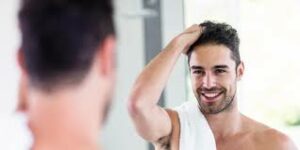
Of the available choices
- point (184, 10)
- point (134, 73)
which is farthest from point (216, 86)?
point (184, 10)

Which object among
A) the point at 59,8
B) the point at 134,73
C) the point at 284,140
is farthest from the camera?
the point at 284,140

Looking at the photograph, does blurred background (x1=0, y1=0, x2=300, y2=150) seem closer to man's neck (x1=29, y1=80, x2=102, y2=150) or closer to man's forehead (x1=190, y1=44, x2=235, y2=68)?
man's forehead (x1=190, y1=44, x2=235, y2=68)

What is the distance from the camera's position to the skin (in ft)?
1.62

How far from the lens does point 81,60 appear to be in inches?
19.4

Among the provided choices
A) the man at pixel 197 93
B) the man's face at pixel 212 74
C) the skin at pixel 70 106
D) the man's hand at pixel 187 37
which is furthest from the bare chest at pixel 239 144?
the skin at pixel 70 106

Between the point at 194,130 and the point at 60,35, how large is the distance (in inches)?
25.8

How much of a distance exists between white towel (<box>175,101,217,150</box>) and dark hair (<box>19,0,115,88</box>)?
60 centimetres

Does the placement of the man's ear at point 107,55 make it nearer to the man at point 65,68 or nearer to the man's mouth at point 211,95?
the man at point 65,68

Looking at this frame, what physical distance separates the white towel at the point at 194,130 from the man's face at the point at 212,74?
40 millimetres

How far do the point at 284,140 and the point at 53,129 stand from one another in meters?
0.84

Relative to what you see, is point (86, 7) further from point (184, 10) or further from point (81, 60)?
point (184, 10)

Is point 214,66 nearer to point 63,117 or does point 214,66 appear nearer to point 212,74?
point 212,74

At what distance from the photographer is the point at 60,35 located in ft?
1.59

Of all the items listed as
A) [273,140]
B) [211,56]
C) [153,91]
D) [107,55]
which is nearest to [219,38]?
[211,56]
